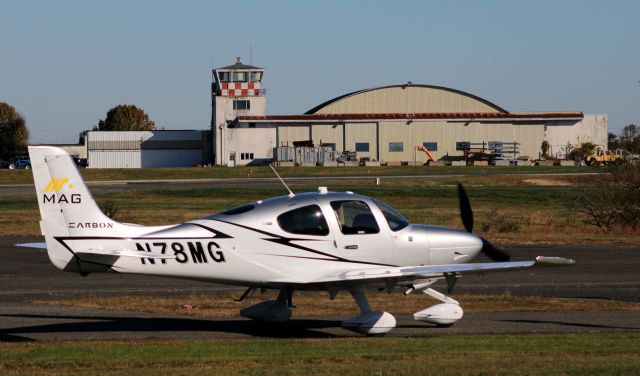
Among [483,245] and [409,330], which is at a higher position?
[483,245]

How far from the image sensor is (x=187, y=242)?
1459cm

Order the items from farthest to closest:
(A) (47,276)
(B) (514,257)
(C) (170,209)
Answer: (C) (170,209)
(B) (514,257)
(A) (47,276)

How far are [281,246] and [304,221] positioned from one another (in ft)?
1.68

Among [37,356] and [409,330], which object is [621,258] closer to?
[409,330]

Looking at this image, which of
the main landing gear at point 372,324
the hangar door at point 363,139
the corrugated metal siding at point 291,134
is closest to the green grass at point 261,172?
the corrugated metal siding at point 291,134

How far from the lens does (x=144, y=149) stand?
11206cm

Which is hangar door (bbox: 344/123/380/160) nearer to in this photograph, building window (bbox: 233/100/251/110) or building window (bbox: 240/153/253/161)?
building window (bbox: 240/153/253/161)

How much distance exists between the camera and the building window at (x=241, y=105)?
346 feet

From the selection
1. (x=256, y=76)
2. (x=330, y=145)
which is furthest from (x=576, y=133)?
(x=256, y=76)

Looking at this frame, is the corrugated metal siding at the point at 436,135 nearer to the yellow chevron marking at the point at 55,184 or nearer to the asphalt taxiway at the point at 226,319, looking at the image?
the asphalt taxiway at the point at 226,319

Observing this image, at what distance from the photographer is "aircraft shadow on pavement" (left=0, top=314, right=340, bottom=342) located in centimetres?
1531

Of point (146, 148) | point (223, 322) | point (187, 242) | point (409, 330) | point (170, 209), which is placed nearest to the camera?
point (187, 242)

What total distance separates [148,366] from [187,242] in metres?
2.82

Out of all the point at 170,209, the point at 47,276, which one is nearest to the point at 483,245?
the point at 47,276
